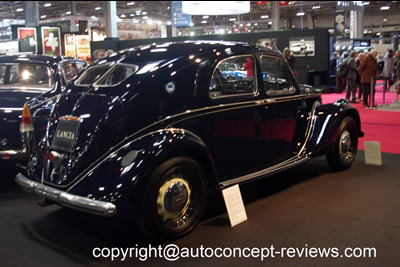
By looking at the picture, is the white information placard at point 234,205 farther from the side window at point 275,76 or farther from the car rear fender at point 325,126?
the car rear fender at point 325,126

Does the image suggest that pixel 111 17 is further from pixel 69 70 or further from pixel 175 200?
pixel 175 200

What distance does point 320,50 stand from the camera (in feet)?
57.8

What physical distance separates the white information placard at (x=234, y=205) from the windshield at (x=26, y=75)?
332cm

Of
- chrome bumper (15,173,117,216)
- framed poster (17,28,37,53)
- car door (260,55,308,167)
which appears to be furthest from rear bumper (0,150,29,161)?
framed poster (17,28,37,53)

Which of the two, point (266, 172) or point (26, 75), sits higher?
point (26, 75)

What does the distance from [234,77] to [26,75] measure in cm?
316

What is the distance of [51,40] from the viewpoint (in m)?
16.9

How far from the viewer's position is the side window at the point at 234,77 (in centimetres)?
412

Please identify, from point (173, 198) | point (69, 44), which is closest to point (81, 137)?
point (173, 198)

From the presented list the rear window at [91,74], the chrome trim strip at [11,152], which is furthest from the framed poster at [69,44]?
the rear window at [91,74]

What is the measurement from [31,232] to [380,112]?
983 centimetres

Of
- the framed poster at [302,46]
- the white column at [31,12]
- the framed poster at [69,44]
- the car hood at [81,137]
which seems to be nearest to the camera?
the car hood at [81,137]

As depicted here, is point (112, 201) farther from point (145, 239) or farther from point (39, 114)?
point (39, 114)

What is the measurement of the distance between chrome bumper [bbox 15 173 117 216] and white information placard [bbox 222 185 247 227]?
1.09 meters
